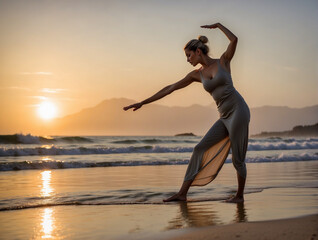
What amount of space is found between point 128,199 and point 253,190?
2.15m

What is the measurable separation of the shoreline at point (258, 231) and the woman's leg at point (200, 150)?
2.00 m

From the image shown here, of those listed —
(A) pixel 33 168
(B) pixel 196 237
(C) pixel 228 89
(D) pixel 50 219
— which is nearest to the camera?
(B) pixel 196 237

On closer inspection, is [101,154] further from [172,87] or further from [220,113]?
[220,113]

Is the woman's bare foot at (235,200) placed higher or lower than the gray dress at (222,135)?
lower

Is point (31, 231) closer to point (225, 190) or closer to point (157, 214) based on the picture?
point (157, 214)

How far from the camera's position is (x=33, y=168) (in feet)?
42.6

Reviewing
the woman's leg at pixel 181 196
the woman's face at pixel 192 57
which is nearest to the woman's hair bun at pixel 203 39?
the woman's face at pixel 192 57

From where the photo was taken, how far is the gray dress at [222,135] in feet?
18.1

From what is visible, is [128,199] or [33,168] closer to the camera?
[128,199]

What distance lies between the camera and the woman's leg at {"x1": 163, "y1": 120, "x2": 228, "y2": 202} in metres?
5.84

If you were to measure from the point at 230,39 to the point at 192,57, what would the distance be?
0.61m

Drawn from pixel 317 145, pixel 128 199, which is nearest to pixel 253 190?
pixel 128 199

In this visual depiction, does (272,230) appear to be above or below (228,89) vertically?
below

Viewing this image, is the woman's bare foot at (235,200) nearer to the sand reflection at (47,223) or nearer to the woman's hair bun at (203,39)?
the woman's hair bun at (203,39)
